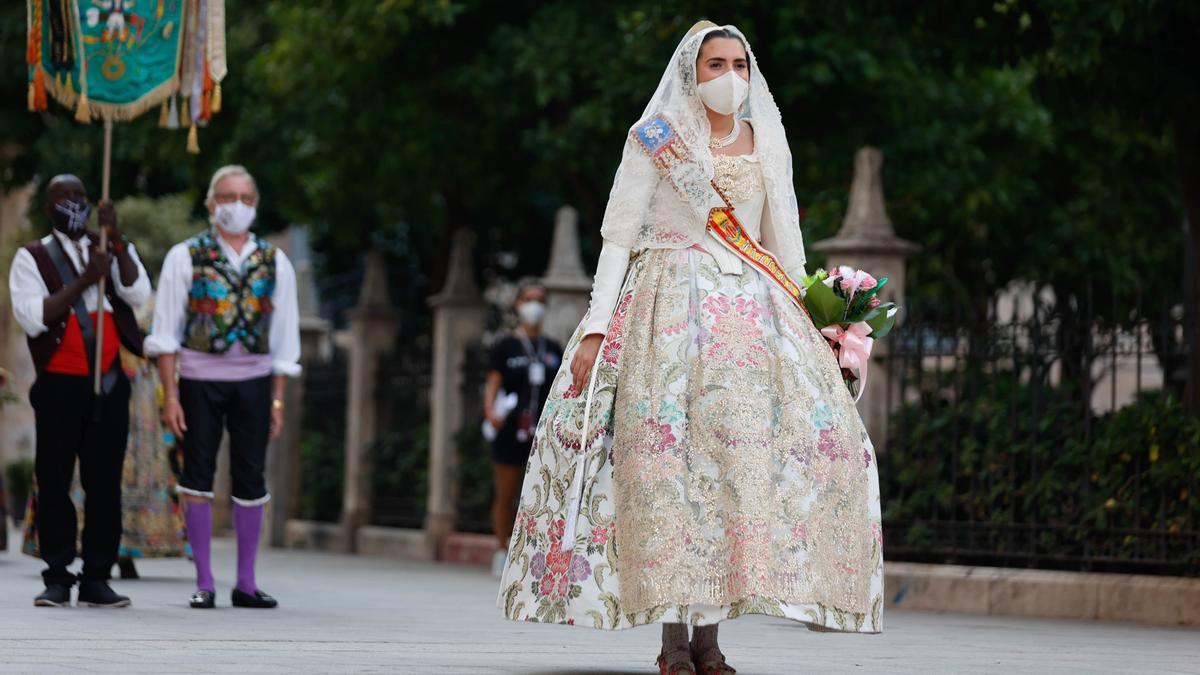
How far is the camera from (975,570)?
41.4ft

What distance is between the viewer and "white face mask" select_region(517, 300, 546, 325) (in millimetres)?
15539

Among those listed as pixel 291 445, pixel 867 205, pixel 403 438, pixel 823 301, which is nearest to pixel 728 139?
pixel 823 301

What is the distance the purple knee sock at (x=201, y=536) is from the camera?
406 inches

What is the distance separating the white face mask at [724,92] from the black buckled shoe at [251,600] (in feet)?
13.9

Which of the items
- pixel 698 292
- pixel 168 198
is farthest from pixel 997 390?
pixel 168 198

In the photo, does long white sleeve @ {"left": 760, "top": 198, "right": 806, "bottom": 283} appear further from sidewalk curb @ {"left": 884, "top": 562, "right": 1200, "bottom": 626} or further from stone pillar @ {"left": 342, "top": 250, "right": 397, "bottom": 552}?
stone pillar @ {"left": 342, "top": 250, "right": 397, "bottom": 552}

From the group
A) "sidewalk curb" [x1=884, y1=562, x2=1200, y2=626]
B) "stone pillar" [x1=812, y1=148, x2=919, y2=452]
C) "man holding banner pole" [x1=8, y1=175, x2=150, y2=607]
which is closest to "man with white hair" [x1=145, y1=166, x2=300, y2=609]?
Answer: "man holding banner pole" [x1=8, y1=175, x2=150, y2=607]

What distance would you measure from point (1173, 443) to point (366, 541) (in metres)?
9.51

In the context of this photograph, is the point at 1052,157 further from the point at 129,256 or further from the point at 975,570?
the point at 129,256

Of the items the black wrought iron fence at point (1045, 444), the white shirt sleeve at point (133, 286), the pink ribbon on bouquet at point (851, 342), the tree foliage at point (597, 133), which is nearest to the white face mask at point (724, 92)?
the pink ribbon on bouquet at point (851, 342)

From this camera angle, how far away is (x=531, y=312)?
15.5 metres

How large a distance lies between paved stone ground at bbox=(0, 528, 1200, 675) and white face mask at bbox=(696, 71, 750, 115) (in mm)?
1849

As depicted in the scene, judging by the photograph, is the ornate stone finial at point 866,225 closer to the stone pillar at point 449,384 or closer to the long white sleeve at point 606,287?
the stone pillar at point 449,384

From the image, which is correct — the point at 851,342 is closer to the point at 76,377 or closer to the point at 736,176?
the point at 736,176
